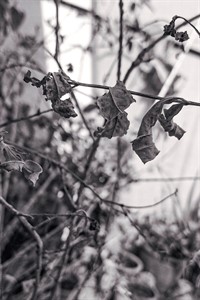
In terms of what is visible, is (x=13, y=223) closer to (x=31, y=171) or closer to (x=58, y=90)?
(x=31, y=171)

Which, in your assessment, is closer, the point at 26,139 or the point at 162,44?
the point at 26,139

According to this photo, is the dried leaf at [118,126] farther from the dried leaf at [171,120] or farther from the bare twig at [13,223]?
the bare twig at [13,223]

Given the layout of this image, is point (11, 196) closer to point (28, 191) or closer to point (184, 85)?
point (28, 191)

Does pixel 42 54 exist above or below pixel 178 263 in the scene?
above

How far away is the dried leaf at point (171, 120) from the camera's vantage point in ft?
1.56

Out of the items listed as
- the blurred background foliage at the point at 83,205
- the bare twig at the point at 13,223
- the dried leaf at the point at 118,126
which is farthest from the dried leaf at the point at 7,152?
the bare twig at the point at 13,223

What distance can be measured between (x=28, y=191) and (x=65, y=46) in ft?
2.16

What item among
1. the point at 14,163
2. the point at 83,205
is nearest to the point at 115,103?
the point at 14,163

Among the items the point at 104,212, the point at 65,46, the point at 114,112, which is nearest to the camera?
the point at 114,112

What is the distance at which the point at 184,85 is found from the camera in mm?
1532

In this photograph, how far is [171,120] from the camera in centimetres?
49

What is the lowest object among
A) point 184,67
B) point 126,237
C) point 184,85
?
point 126,237

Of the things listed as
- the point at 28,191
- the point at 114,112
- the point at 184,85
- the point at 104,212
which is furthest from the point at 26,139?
the point at 114,112

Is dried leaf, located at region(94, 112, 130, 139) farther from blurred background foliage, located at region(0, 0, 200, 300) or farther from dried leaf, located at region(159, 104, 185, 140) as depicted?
blurred background foliage, located at region(0, 0, 200, 300)
